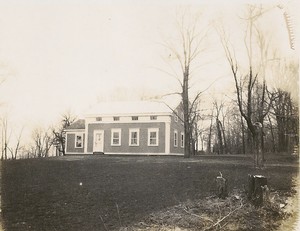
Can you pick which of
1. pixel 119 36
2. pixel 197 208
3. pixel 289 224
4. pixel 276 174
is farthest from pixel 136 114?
pixel 289 224

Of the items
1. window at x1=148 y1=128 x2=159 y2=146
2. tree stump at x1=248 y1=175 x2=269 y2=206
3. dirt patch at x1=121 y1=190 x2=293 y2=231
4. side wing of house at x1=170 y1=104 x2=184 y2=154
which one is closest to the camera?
dirt patch at x1=121 y1=190 x2=293 y2=231

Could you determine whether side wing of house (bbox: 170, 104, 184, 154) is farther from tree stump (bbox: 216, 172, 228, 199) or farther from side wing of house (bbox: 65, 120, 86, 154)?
side wing of house (bbox: 65, 120, 86, 154)

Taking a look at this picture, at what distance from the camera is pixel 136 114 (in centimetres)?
408

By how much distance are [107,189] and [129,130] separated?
0.89m

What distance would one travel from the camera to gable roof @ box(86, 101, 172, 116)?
3.60 m

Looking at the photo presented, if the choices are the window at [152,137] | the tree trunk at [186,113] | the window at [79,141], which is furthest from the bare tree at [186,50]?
the window at [79,141]

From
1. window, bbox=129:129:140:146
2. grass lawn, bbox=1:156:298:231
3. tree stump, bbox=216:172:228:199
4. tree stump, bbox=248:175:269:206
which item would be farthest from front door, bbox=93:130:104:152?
tree stump, bbox=248:175:269:206

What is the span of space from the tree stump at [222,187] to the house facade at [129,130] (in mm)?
579

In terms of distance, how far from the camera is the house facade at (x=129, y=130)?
375cm

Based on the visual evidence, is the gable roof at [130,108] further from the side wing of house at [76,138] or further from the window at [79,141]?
the window at [79,141]

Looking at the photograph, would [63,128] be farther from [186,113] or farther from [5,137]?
[186,113]

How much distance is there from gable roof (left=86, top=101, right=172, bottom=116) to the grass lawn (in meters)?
0.58

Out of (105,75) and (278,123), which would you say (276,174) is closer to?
(278,123)

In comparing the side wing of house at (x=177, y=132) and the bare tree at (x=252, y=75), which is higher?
the bare tree at (x=252, y=75)
